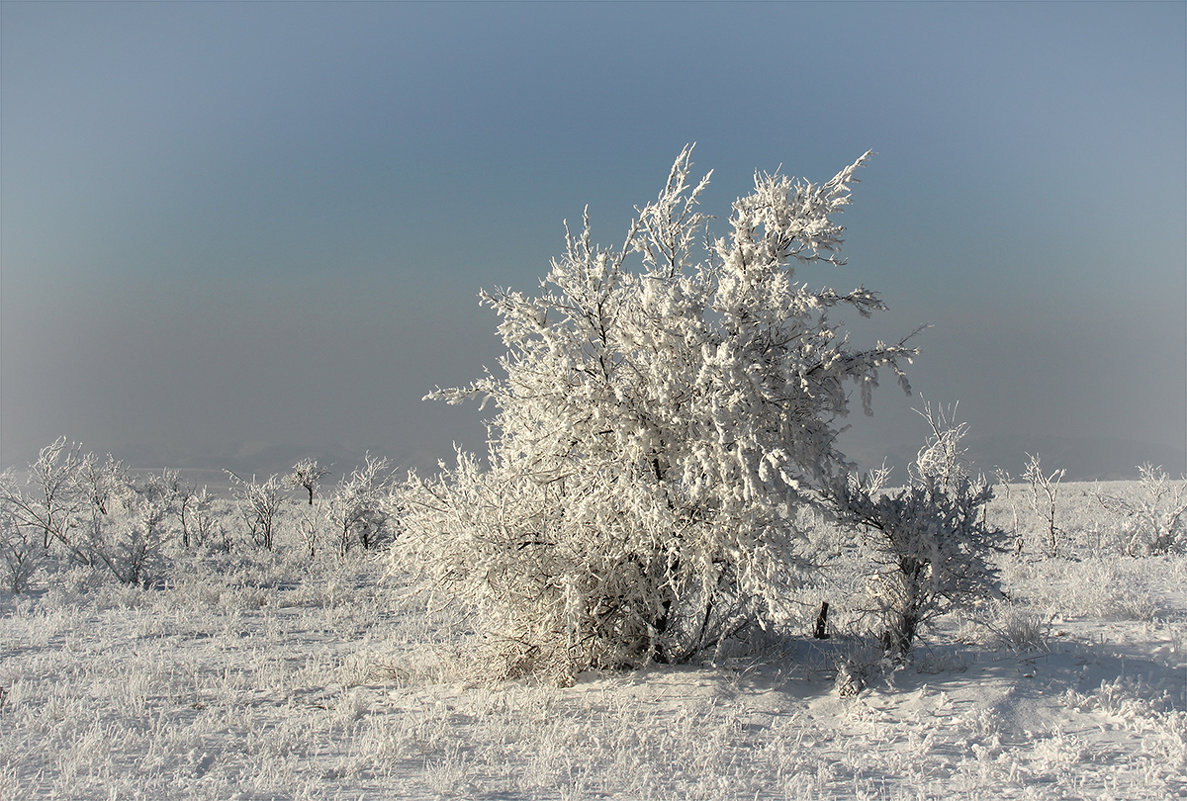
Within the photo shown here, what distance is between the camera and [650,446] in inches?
310

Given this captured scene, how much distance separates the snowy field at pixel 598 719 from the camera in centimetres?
586

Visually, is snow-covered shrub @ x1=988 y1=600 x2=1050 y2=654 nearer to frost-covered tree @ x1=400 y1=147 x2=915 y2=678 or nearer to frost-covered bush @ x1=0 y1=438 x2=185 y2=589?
frost-covered tree @ x1=400 y1=147 x2=915 y2=678

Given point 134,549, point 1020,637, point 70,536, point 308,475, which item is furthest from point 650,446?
point 308,475

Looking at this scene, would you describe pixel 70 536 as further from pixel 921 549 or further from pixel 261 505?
pixel 921 549

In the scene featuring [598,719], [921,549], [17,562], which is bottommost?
[598,719]

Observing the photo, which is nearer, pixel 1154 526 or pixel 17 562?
pixel 17 562

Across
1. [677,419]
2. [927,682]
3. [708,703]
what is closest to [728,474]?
[677,419]

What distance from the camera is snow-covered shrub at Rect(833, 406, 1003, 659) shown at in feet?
27.3

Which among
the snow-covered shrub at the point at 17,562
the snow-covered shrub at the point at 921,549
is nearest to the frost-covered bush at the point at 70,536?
the snow-covered shrub at the point at 17,562

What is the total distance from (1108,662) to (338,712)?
26.1 feet

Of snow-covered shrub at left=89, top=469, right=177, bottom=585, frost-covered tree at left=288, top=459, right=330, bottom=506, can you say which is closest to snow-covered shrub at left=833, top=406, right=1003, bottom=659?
snow-covered shrub at left=89, top=469, right=177, bottom=585

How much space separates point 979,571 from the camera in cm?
829

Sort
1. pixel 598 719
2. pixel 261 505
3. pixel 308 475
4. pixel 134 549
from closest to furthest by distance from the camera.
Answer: pixel 598 719 < pixel 134 549 < pixel 261 505 < pixel 308 475

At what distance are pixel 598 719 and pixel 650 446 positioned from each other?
2567mm
